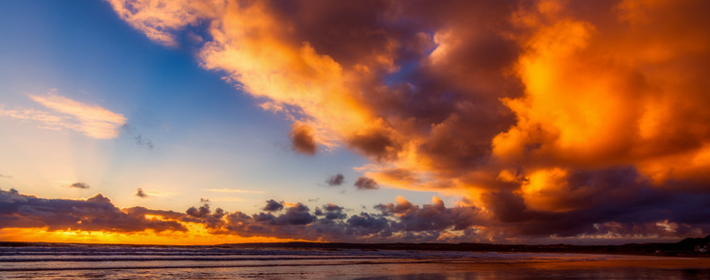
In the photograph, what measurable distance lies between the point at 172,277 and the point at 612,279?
40.4 meters

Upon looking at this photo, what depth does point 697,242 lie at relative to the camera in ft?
581

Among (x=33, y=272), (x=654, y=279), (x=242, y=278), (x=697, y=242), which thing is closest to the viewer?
(x=654, y=279)

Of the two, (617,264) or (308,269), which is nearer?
(308,269)

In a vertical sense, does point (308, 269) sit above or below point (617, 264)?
above

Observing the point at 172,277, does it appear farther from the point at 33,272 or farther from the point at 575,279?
the point at 575,279

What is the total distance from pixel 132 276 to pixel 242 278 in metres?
10.9

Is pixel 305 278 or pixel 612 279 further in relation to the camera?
pixel 305 278

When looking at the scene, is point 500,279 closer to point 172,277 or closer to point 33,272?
point 172,277

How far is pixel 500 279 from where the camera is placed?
35.5m

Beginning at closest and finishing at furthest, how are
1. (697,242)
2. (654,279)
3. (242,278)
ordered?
(654,279) → (242,278) → (697,242)

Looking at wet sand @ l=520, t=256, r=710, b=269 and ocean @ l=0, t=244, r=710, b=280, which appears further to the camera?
wet sand @ l=520, t=256, r=710, b=269

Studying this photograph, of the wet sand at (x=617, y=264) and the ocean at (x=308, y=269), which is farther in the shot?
the wet sand at (x=617, y=264)

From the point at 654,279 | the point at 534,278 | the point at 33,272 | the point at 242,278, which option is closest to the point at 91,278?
the point at 33,272

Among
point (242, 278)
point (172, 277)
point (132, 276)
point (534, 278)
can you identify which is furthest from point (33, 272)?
point (534, 278)
